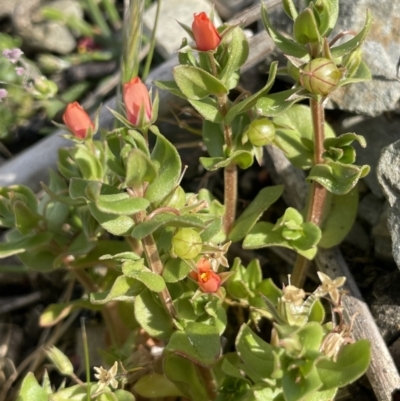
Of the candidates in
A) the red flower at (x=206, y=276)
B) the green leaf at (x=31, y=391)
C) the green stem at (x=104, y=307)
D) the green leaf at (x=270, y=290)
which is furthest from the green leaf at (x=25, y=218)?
the green leaf at (x=270, y=290)

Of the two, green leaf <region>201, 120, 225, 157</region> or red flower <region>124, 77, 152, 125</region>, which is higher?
red flower <region>124, 77, 152, 125</region>

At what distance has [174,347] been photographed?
204 centimetres

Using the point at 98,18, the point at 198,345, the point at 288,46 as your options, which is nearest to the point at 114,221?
the point at 198,345

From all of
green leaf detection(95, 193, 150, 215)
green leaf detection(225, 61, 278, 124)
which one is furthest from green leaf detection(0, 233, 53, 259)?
green leaf detection(225, 61, 278, 124)

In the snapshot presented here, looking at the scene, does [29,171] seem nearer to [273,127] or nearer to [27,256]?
[27,256]

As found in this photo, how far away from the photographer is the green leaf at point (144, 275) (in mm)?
1921

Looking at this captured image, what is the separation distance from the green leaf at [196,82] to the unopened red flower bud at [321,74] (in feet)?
1.03

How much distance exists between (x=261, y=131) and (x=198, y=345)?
30.8 inches

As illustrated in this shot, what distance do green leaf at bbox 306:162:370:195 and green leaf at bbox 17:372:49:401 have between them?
3.89ft

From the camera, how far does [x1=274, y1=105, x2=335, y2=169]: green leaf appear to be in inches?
93.1

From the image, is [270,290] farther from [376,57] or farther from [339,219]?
[376,57]

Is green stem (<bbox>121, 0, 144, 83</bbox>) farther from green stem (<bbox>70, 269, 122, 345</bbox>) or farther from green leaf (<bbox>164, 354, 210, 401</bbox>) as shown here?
green leaf (<bbox>164, 354, 210, 401</bbox>)

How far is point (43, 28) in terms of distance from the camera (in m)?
3.79

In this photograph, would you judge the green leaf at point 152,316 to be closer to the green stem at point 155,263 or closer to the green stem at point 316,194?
the green stem at point 155,263
